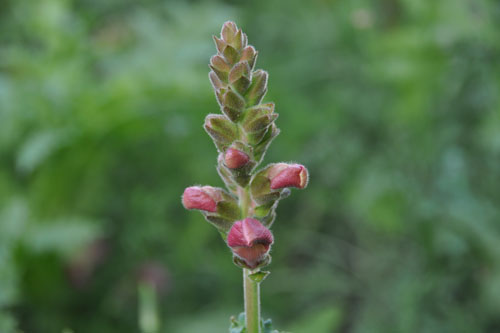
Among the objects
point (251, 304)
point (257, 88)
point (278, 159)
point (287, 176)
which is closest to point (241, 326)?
point (251, 304)

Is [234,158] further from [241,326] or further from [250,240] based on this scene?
[241,326]

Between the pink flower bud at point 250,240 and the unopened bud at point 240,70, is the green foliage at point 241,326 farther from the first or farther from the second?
the unopened bud at point 240,70

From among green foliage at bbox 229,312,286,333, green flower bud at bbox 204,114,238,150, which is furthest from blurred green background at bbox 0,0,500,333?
green flower bud at bbox 204,114,238,150

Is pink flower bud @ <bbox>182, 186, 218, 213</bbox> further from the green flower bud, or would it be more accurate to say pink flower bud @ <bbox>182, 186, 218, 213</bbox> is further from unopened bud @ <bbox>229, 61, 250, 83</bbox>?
unopened bud @ <bbox>229, 61, 250, 83</bbox>

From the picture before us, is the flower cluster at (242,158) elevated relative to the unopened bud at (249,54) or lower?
lower

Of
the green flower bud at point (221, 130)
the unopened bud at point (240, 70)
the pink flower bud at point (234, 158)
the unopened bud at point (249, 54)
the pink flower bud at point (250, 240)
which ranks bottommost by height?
the pink flower bud at point (250, 240)

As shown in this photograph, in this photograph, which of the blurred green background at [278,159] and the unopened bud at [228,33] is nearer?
the unopened bud at [228,33]

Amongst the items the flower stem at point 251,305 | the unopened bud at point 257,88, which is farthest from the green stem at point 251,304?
the unopened bud at point 257,88

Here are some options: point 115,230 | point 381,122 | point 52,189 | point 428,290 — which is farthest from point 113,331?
point 381,122
